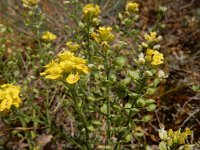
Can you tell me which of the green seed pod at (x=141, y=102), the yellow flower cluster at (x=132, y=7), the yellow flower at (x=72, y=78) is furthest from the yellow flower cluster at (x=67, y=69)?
the yellow flower cluster at (x=132, y=7)

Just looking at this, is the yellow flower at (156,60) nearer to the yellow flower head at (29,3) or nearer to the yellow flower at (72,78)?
the yellow flower at (72,78)

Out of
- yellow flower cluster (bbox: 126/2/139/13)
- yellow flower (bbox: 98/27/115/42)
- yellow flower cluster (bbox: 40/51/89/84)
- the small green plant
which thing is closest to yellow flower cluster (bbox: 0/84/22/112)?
the small green plant

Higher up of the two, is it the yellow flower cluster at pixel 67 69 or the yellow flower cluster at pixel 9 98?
the yellow flower cluster at pixel 67 69

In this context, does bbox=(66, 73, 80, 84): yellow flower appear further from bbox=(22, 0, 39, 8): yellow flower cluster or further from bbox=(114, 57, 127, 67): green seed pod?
bbox=(22, 0, 39, 8): yellow flower cluster

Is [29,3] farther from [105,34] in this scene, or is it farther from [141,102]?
[141,102]

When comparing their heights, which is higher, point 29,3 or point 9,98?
point 29,3

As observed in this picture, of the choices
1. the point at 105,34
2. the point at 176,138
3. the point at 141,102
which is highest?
the point at 105,34

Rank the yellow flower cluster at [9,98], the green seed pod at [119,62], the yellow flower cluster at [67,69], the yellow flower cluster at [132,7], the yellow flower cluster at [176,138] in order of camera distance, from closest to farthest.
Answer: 1. the yellow flower cluster at [176,138]
2. the yellow flower cluster at [67,69]
3. the green seed pod at [119,62]
4. the yellow flower cluster at [9,98]
5. the yellow flower cluster at [132,7]

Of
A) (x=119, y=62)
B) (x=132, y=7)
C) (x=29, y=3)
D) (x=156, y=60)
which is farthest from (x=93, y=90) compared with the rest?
(x=29, y=3)

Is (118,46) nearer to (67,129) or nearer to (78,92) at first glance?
(78,92)
